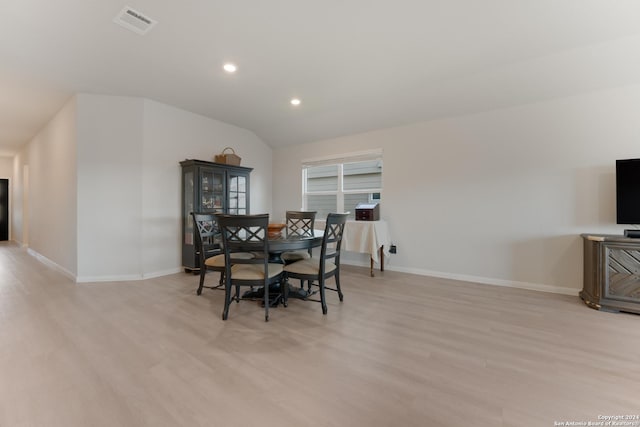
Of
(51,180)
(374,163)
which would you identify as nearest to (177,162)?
(51,180)

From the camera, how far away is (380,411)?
144 centimetres

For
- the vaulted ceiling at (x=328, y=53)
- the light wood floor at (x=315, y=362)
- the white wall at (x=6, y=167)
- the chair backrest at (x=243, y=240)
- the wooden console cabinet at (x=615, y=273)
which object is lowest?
the light wood floor at (x=315, y=362)

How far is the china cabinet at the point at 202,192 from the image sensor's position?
13.8ft

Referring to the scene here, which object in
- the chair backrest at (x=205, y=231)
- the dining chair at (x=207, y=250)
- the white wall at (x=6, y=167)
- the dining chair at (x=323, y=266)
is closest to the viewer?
the dining chair at (x=323, y=266)

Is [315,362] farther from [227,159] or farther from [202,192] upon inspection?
[227,159]

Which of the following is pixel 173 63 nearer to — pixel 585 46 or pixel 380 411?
pixel 380 411

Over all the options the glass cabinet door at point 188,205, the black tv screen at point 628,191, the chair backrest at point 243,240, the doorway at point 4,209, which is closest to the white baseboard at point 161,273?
the glass cabinet door at point 188,205

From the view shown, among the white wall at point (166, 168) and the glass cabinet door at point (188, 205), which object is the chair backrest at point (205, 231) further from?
the white wall at point (166, 168)

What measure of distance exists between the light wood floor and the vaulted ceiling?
2.52m

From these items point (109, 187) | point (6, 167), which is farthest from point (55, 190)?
point (6, 167)

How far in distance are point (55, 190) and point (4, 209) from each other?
6387 mm

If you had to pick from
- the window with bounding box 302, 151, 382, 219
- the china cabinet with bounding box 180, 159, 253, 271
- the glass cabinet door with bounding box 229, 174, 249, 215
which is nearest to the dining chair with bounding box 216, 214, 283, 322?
the china cabinet with bounding box 180, 159, 253, 271

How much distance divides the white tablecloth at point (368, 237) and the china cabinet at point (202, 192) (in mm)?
2024

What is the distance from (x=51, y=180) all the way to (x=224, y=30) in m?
4.48
